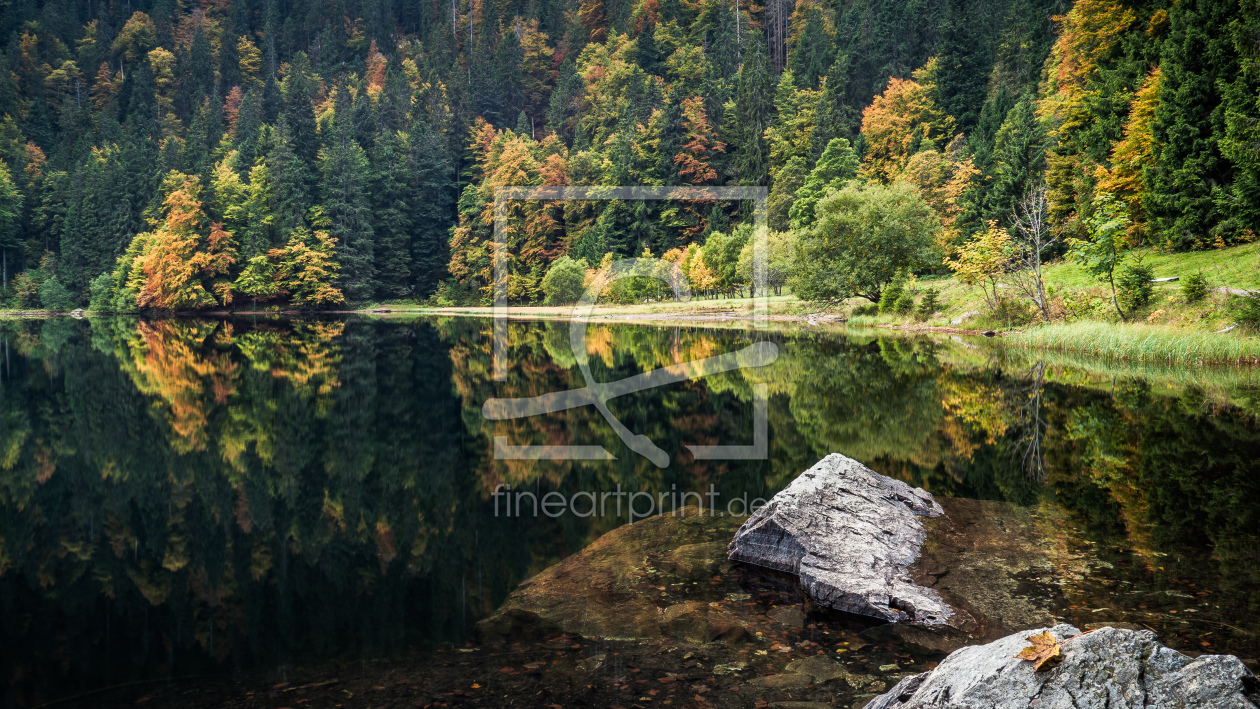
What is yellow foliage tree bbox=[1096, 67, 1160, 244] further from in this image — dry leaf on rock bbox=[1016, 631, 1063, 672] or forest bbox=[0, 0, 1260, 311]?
dry leaf on rock bbox=[1016, 631, 1063, 672]

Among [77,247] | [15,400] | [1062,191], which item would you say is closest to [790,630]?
[15,400]

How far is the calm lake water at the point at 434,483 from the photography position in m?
6.19

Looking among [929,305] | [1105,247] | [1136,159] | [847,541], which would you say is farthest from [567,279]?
[847,541]

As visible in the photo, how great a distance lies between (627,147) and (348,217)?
117 ft

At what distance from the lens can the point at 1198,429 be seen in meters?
12.3

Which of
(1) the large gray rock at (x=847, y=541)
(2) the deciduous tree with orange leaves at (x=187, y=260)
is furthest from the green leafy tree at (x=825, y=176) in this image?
(1) the large gray rock at (x=847, y=541)

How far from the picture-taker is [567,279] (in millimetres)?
73938

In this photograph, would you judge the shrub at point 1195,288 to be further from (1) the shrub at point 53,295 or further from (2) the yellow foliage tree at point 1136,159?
(1) the shrub at point 53,295

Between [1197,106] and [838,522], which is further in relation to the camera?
[1197,106]

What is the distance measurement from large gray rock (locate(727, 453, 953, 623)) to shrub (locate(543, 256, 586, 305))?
A: 6608 cm

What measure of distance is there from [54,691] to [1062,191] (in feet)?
148

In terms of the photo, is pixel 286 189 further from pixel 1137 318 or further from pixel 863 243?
Result: pixel 1137 318

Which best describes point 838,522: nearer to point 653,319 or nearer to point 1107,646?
point 1107,646

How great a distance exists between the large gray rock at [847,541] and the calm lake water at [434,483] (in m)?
1.47
